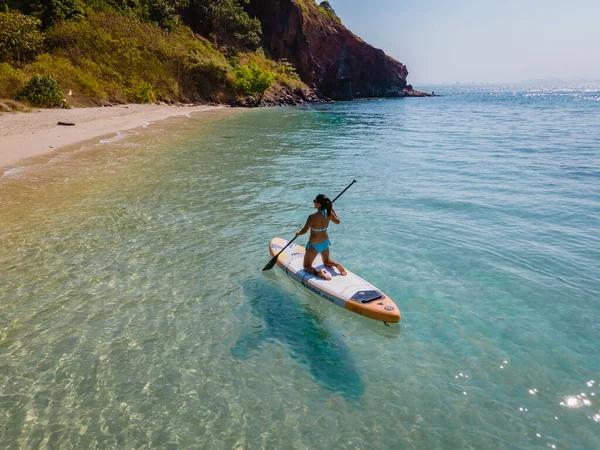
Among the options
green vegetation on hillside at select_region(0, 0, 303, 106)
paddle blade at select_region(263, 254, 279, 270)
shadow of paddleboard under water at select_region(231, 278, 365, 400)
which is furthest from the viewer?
green vegetation on hillside at select_region(0, 0, 303, 106)

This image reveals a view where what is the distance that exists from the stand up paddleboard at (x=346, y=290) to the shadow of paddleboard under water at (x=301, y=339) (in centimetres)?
52

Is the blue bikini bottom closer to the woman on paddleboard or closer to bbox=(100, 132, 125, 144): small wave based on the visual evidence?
the woman on paddleboard

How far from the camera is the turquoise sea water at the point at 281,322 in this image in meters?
5.24

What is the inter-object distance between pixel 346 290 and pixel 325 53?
97365 mm

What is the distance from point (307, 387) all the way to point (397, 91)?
12304cm

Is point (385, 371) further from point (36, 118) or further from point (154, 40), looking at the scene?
point (154, 40)

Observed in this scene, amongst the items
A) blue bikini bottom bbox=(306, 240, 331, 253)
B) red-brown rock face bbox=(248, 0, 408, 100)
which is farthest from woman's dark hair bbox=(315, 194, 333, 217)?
red-brown rock face bbox=(248, 0, 408, 100)

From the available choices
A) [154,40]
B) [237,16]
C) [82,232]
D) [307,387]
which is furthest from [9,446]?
[237,16]

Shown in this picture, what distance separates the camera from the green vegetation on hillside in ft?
123

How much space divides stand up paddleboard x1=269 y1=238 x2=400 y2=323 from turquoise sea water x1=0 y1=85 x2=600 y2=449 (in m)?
0.41

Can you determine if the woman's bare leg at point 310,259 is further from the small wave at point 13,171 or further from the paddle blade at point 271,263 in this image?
the small wave at point 13,171

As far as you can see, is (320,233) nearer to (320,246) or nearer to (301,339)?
(320,246)

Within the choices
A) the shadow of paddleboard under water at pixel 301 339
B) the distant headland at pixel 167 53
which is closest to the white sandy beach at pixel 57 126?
the distant headland at pixel 167 53

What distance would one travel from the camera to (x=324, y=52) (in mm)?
93875
